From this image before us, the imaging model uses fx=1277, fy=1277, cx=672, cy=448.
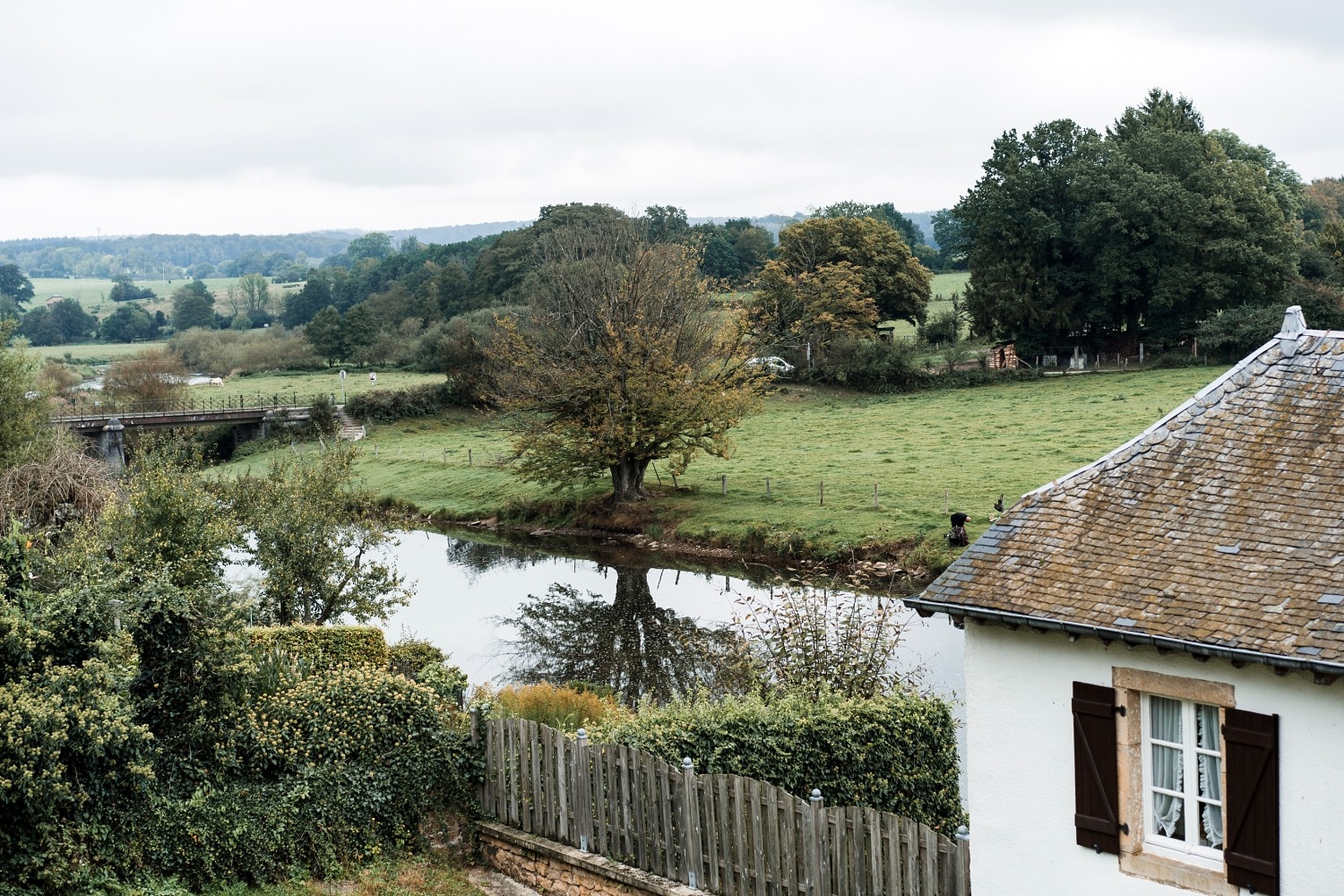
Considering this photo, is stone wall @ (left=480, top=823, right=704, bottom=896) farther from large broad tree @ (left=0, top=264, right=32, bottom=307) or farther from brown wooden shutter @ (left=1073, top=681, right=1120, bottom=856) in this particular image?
large broad tree @ (left=0, top=264, right=32, bottom=307)

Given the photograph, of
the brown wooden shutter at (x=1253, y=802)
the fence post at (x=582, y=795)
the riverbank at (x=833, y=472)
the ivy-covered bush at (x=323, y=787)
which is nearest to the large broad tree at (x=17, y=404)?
the riverbank at (x=833, y=472)

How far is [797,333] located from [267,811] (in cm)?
5264

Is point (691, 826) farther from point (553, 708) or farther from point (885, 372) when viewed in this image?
point (885, 372)

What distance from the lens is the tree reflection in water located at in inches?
989

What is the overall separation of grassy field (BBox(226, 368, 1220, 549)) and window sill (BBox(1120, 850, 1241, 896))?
23.5 meters

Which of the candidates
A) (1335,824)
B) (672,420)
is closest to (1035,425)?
(672,420)

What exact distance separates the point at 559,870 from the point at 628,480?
96.3ft

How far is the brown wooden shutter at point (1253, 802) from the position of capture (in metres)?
8.98

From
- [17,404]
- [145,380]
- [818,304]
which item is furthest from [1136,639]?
[145,380]

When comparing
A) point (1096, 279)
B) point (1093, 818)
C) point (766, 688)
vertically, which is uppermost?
point (1096, 279)

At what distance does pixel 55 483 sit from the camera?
2773cm

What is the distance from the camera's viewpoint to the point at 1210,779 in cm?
941

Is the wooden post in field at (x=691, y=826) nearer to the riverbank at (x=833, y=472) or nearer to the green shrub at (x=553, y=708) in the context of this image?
the green shrub at (x=553, y=708)

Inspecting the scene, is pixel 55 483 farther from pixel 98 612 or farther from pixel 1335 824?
pixel 1335 824
